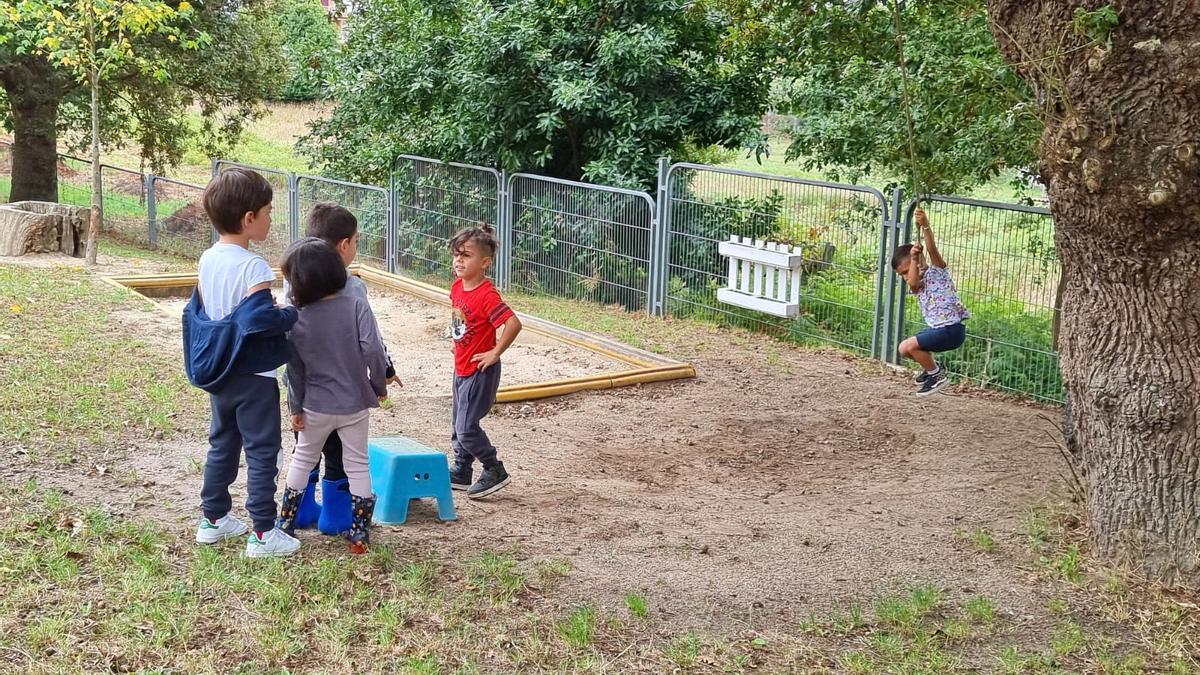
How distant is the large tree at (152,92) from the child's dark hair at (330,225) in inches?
570

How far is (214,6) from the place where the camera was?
64.1 feet

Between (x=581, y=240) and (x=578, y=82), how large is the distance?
1.87 m

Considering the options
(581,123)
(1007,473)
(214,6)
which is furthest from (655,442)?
(214,6)

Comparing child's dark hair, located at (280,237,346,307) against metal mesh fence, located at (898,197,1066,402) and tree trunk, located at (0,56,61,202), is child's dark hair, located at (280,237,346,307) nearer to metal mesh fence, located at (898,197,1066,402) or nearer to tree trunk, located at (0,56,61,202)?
metal mesh fence, located at (898,197,1066,402)

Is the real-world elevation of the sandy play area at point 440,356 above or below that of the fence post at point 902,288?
below

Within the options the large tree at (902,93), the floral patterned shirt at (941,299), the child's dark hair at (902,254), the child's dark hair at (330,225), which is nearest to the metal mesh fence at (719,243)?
the large tree at (902,93)

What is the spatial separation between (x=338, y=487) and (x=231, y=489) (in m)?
0.93

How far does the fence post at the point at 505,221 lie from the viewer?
46.0 ft

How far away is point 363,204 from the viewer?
1583 centimetres

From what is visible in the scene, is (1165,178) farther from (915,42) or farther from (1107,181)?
(915,42)

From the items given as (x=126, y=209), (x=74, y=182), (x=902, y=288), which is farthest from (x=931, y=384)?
(x=74, y=182)

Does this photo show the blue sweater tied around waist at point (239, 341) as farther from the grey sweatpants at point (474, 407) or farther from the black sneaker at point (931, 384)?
the black sneaker at point (931, 384)

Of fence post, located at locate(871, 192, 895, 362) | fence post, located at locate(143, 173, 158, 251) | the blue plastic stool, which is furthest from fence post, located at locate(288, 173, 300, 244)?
the blue plastic stool

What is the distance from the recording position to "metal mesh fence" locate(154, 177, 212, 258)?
57.7 feet
